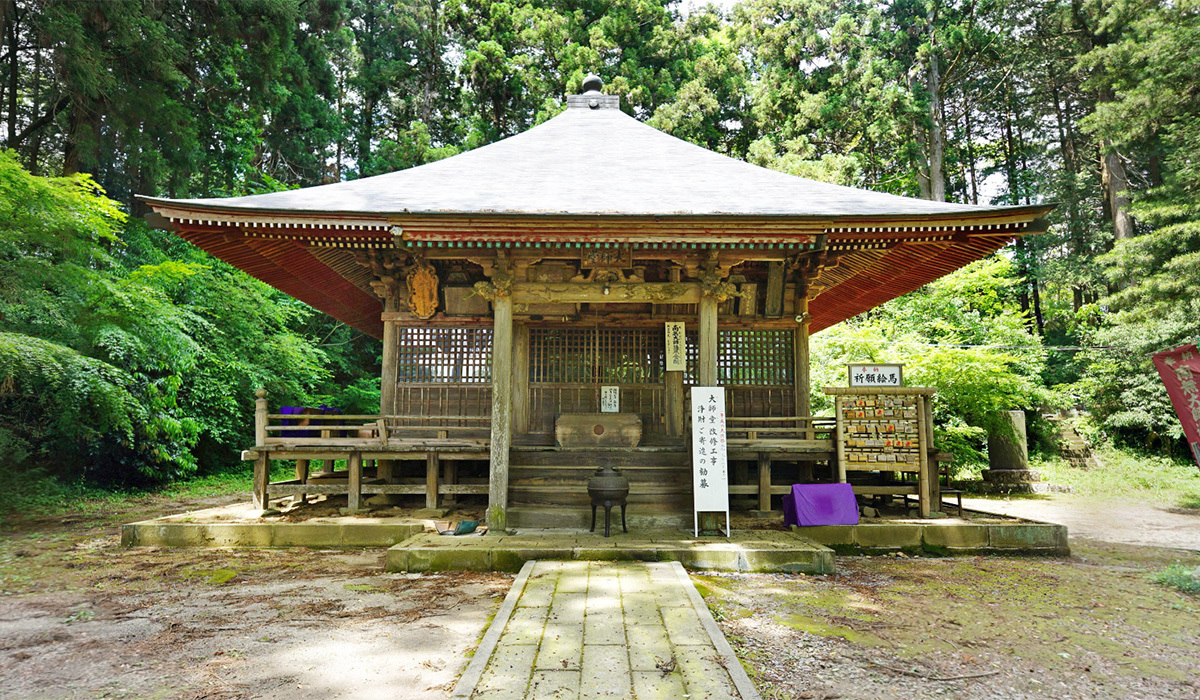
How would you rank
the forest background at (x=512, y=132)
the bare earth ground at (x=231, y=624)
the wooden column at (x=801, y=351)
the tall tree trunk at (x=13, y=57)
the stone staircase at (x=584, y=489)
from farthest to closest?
the tall tree trunk at (x=13, y=57) < the forest background at (x=512, y=132) < the wooden column at (x=801, y=351) < the stone staircase at (x=584, y=489) < the bare earth ground at (x=231, y=624)

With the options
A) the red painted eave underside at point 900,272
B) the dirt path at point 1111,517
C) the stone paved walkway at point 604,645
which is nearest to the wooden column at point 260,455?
the stone paved walkway at point 604,645

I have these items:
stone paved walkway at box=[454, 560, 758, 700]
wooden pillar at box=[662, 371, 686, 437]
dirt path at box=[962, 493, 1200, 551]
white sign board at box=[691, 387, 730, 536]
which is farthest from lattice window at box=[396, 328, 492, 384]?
dirt path at box=[962, 493, 1200, 551]

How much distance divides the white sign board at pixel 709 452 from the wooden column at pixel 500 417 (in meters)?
2.27

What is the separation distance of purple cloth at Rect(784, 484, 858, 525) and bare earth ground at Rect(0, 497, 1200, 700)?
0.51 m

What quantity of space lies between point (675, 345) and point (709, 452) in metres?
2.57

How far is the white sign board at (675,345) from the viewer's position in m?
9.10

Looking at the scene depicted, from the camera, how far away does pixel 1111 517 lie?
10.7 metres

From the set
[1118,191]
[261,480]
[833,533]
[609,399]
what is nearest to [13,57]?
[261,480]

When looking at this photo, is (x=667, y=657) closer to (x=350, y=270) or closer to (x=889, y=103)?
(x=350, y=270)

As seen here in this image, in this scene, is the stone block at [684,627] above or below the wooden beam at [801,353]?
below

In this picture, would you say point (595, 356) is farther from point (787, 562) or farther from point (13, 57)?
point (13, 57)

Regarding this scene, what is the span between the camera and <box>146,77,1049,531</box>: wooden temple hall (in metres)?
7.08

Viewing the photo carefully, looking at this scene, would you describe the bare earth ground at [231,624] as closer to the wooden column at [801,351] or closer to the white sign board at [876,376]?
the white sign board at [876,376]

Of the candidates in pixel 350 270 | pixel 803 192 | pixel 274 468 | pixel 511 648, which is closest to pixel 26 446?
pixel 274 468
